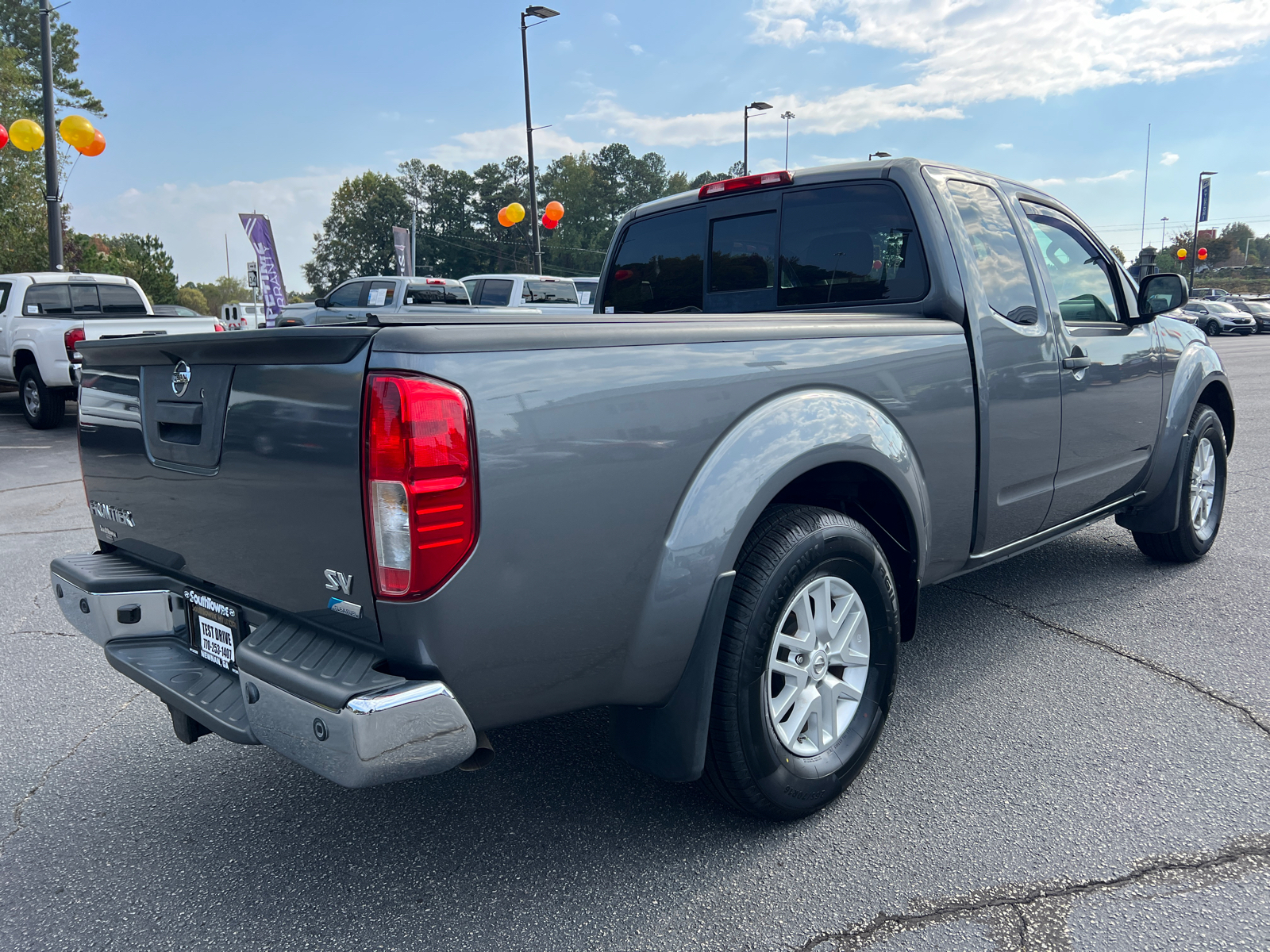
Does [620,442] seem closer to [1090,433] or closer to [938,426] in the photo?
[938,426]

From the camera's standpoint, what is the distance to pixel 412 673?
1927mm

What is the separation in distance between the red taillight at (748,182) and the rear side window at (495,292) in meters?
13.3

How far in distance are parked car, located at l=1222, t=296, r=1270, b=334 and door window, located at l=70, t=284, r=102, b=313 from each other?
43.7m

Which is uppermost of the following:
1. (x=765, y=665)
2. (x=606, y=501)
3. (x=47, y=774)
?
(x=606, y=501)

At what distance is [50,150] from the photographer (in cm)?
1541

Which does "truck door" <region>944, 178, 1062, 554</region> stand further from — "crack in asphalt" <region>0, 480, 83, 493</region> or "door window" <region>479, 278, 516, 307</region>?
"door window" <region>479, 278, 516, 307</region>

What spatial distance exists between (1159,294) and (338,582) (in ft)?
13.2

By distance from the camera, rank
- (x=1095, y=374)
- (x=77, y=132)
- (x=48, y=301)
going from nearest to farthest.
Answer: (x=1095, y=374), (x=48, y=301), (x=77, y=132)

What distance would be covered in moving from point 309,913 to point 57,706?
6.23ft

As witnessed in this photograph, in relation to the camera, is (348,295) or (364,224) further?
(364,224)

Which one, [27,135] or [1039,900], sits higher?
[27,135]

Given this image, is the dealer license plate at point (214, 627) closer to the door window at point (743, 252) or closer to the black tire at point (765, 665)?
the black tire at point (765, 665)

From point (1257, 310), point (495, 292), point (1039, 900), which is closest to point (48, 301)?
Result: point (495, 292)

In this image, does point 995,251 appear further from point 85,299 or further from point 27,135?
point 27,135
